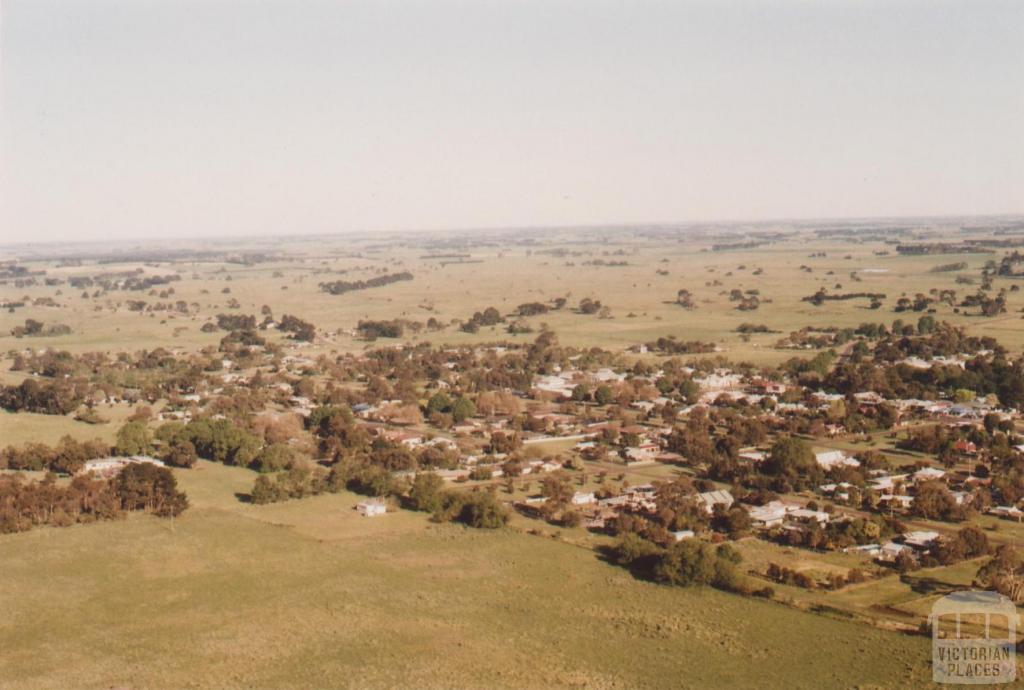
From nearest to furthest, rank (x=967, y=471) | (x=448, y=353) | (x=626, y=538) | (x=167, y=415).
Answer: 1. (x=626, y=538)
2. (x=967, y=471)
3. (x=167, y=415)
4. (x=448, y=353)

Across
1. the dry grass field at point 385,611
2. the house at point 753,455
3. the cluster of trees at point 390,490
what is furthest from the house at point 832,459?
the cluster of trees at point 390,490

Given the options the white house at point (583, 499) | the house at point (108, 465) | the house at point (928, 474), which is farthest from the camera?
the house at point (108, 465)

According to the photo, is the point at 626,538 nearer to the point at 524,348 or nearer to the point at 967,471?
the point at 967,471

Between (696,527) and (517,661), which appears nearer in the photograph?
(517,661)

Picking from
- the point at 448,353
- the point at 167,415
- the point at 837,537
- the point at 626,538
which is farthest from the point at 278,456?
the point at 448,353

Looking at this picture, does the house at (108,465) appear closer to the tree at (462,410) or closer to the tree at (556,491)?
the tree at (462,410)

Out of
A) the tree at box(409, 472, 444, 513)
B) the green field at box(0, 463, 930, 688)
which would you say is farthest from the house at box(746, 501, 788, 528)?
the tree at box(409, 472, 444, 513)

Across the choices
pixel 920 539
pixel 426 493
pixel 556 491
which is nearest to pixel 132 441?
pixel 426 493
